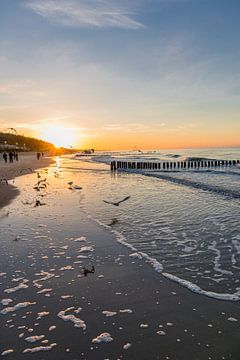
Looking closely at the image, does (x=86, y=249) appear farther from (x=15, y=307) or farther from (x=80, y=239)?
(x=15, y=307)

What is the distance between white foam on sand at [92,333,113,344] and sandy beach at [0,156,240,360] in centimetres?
1

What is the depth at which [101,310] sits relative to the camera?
541cm

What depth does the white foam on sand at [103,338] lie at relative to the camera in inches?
178

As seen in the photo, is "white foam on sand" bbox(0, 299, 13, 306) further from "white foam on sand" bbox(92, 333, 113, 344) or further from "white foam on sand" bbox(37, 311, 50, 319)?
"white foam on sand" bbox(92, 333, 113, 344)

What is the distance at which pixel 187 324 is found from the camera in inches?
195

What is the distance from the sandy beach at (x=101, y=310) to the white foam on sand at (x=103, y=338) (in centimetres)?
1

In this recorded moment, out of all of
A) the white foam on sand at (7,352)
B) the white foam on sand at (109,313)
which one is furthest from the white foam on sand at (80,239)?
the white foam on sand at (7,352)

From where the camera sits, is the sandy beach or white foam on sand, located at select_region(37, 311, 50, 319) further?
white foam on sand, located at select_region(37, 311, 50, 319)

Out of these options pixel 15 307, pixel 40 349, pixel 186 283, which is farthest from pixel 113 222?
pixel 40 349

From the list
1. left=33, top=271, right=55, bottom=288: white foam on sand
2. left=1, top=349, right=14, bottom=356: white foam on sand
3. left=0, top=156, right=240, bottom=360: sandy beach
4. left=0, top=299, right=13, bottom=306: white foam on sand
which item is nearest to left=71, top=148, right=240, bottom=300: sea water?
left=0, top=156, right=240, bottom=360: sandy beach

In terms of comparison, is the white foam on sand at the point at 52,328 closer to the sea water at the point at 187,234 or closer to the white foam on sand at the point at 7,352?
the white foam on sand at the point at 7,352

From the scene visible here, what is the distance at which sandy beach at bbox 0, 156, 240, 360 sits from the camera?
434cm

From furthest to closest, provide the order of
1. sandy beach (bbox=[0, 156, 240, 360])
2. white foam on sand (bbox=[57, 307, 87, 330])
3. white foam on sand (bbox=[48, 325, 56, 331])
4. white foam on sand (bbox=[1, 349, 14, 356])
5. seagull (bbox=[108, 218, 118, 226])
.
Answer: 1. seagull (bbox=[108, 218, 118, 226])
2. white foam on sand (bbox=[57, 307, 87, 330])
3. white foam on sand (bbox=[48, 325, 56, 331])
4. sandy beach (bbox=[0, 156, 240, 360])
5. white foam on sand (bbox=[1, 349, 14, 356])

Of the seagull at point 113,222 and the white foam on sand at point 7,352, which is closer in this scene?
the white foam on sand at point 7,352
